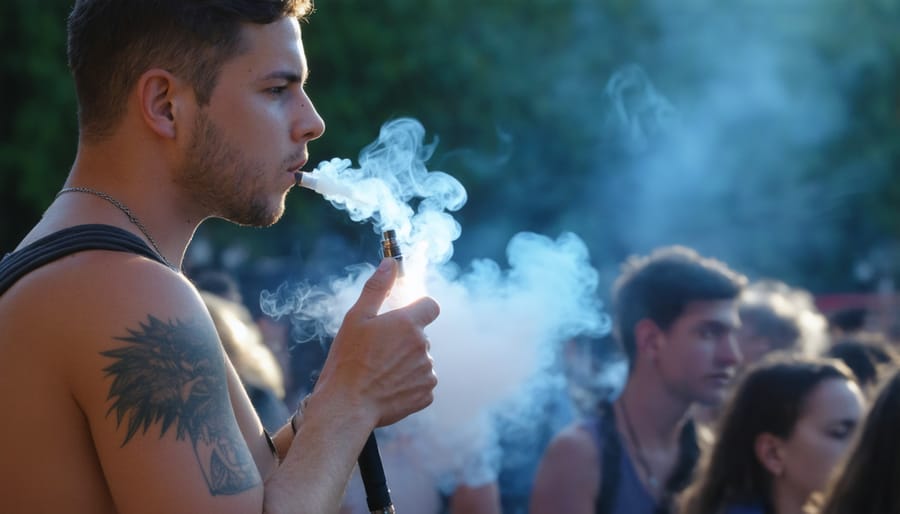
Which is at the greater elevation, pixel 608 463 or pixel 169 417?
pixel 608 463

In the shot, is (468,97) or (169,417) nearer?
(169,417)

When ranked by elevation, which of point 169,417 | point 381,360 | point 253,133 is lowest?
point 169,417

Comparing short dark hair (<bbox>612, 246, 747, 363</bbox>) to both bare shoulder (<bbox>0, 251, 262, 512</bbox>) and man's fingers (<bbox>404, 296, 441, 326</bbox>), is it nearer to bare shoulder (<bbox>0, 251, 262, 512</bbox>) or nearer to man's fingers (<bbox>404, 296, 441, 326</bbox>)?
man's fingers (<bbox>404, 296, 441, 326</bbox>)

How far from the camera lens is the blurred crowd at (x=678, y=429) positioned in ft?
13.3

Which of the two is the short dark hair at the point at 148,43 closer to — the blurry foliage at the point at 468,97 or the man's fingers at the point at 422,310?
the man's fingers at the point at 422,310

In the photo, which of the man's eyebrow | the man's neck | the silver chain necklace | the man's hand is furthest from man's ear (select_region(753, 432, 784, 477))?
the silver chain necklace

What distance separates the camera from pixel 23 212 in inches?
514

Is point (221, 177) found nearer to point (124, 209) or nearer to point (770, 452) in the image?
point (124, 209)

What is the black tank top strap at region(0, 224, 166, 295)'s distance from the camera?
181 cm

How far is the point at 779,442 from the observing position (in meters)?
4.12

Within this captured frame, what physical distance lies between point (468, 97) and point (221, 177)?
10646 mm

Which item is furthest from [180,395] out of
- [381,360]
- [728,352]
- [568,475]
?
[728,352]

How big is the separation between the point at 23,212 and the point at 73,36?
11914mm

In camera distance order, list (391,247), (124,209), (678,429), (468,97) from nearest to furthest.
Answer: (124,209), (391,247), (678,429), (468,97)
